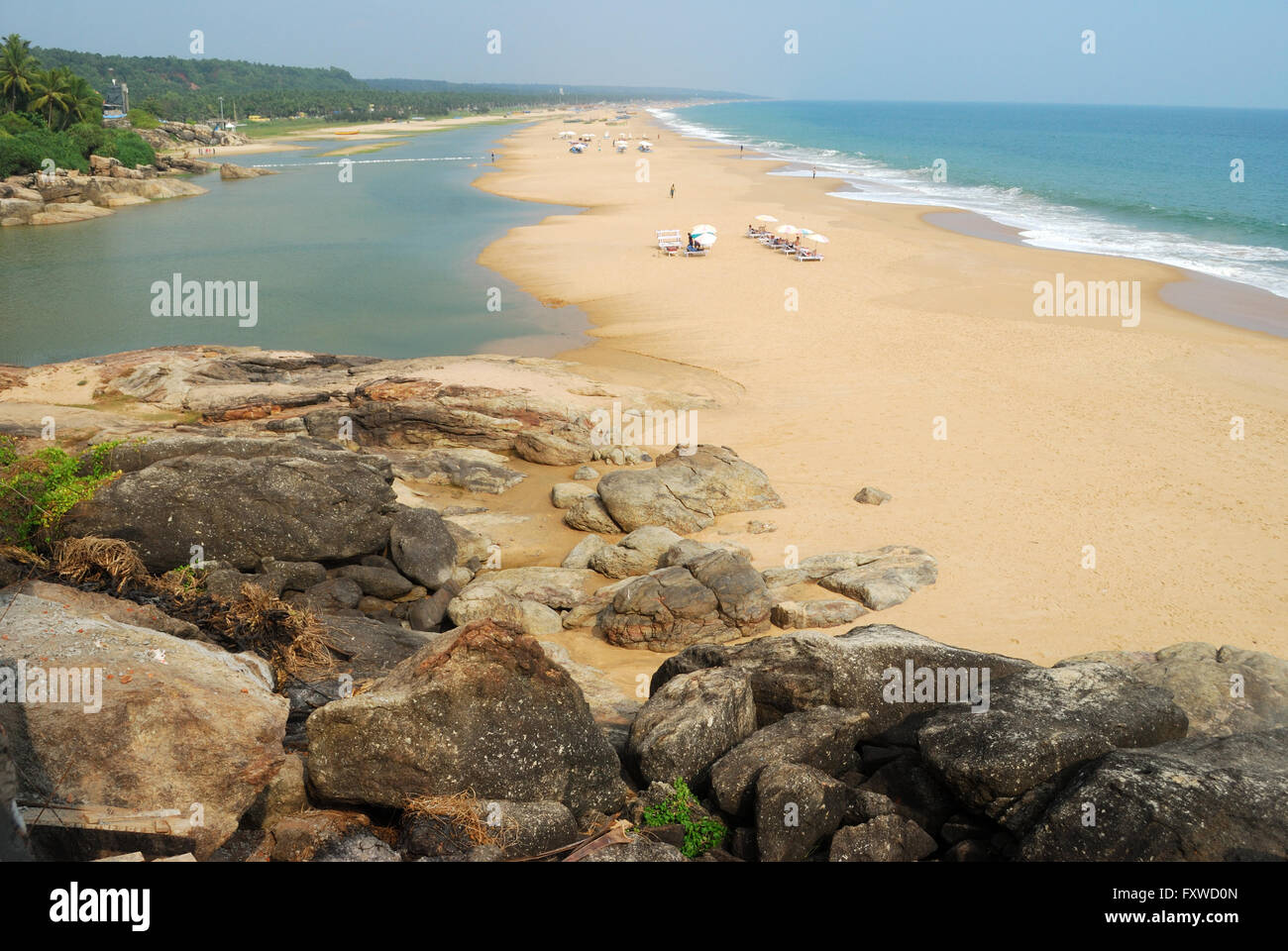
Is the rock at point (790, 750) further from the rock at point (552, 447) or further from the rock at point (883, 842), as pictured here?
the rock at point (552, 447)

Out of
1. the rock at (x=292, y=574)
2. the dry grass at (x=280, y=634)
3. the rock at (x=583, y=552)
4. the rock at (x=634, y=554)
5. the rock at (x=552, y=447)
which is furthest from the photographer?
the rock at (x=552, y=447)

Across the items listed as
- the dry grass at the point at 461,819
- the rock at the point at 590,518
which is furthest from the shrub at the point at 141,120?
Answer: the dry grass at the point at 461,819

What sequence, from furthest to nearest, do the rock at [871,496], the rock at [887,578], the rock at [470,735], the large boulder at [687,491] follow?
1. the rock at [871,496]
2. the large boulder at [687,491]
3. the rock at [887,578]
4. the rock at [470,735]

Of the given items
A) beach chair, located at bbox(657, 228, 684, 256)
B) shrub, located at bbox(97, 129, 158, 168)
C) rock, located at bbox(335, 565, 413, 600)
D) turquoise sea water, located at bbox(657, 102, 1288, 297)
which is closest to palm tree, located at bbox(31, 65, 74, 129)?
shrub, located at bbox(97, 129, 158, 168)

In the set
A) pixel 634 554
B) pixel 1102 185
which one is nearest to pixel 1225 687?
pixel 634 554

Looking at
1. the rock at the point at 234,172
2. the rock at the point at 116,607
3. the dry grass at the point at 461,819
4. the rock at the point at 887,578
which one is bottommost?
the rock at the point at 887,578

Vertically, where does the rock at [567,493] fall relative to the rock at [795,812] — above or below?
above

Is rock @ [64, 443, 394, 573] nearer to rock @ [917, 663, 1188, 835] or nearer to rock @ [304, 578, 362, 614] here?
rock @ [304, 578, 362, 614]

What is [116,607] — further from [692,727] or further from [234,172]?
[234,172]
